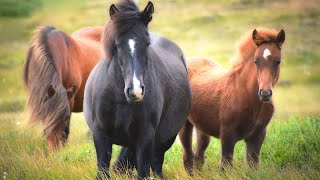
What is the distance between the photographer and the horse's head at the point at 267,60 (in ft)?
20.5

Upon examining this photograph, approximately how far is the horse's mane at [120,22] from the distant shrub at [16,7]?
30.7 metres

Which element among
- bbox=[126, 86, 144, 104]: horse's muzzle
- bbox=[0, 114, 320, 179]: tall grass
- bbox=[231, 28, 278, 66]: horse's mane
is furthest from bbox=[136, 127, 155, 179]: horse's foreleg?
bbox=[231, 28, 278, 66]: horse's mane

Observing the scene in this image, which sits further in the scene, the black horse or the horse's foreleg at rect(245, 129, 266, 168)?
the horse's foreleg at rect(245, 129, 266, 168)

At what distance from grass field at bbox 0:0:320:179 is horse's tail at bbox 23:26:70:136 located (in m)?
0.42

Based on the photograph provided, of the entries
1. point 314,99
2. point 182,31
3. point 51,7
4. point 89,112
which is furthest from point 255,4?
point 89,112

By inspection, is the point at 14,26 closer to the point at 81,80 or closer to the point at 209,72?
the point at 81,80

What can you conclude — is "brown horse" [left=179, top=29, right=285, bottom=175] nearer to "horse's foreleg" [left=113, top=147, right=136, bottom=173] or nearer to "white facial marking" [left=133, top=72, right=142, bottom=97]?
"horse's foreleg" [left=113, top=147, right=136, bottom=173]

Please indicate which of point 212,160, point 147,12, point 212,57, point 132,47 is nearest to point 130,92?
point 132,47

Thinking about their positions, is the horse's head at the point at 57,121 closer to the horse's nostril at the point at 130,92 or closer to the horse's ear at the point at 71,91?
the horse's ear at the point at 71,91

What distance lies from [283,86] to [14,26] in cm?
1375

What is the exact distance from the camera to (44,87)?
815 centimetres

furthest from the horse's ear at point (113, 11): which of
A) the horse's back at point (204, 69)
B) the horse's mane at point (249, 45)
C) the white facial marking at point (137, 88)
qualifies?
the horse's back at point (204, 69)

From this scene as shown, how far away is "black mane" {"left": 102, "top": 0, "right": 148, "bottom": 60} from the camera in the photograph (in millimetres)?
5051

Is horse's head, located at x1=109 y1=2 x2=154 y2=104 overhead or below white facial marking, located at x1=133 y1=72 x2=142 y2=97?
overhead
